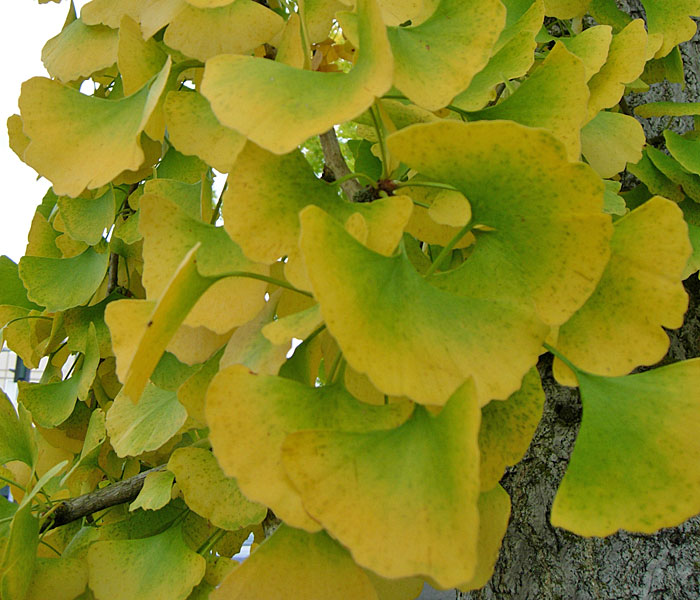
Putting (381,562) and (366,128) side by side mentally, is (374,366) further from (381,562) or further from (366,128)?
(366,128)

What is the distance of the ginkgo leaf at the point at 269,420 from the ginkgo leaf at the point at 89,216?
16.8 inches

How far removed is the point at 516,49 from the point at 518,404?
26cm

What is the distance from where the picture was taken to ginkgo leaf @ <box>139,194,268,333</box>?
1.29 ft

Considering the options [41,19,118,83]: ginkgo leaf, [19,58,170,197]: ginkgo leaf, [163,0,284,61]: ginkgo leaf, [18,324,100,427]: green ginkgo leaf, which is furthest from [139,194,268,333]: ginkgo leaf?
[18,324,100,427]: green ginkgo leaf

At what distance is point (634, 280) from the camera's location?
37 cm

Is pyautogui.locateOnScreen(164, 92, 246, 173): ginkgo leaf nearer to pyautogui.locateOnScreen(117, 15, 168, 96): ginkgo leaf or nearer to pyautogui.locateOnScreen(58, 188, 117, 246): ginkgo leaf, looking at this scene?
pyautogui.locateOnScreen(117, 15, 168, 96): ginkgo leaf

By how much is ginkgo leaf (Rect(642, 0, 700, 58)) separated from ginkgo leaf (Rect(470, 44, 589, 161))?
0.30 metres

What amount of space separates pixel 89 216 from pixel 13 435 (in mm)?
240

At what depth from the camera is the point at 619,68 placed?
0.51 m

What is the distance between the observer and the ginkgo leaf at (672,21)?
65 cm

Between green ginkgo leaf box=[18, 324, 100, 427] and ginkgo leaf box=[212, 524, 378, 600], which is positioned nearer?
ginkgo leaf box=[212, 524, 378, 600]

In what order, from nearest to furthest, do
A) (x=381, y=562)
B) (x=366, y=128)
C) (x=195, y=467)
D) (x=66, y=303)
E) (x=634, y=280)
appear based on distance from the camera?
(x=381, y=562), (x=634, y=280), (x=195, y=467), (x=366, y=128), (x=66, y=303)

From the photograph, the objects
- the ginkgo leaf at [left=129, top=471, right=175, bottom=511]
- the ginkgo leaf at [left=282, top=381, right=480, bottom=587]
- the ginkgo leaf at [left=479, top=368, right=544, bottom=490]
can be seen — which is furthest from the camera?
the ginkgo leaf at [left=129, top=471, right=175, bottom=511]

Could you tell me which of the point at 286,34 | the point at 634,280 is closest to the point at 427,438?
the point at 634,280
